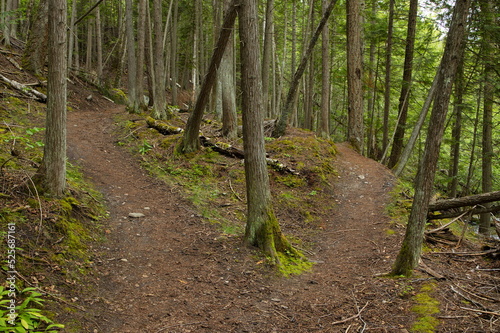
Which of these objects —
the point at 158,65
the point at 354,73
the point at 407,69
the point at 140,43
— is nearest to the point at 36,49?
the point at 140,43

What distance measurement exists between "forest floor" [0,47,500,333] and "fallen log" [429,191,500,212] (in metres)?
0.76

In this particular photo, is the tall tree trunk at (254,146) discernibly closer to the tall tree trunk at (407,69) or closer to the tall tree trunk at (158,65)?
the tall tree trunk at (158,65)

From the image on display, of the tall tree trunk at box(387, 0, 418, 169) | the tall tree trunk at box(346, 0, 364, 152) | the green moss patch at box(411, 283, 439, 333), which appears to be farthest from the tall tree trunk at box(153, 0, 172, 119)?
the green moss patch at box(411, 283, 439, 333)

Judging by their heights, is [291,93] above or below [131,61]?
below

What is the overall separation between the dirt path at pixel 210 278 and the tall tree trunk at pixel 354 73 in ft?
19.4

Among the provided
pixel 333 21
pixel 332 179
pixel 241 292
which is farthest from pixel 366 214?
pixel 333 21

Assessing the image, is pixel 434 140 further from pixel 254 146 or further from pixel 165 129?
pixel 165 129

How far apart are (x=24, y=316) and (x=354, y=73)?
41.5ft

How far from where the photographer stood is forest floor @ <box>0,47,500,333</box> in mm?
3645

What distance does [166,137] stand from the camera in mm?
10266

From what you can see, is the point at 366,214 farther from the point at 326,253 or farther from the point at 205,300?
the point at 205,300

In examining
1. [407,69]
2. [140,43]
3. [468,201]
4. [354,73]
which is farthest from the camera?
[140,43]

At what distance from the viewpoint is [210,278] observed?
4.73 metres

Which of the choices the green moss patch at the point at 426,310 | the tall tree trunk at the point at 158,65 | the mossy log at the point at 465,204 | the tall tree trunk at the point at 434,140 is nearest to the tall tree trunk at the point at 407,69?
the mossy log at the point at 465,204
